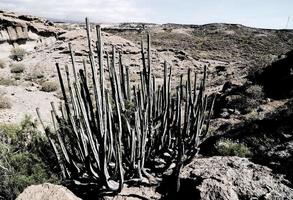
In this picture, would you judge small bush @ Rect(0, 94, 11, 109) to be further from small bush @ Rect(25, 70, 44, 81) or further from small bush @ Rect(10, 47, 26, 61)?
small bush @ Rect(10, 47, 26, 61)

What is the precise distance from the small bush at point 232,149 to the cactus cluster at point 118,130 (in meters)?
1.18

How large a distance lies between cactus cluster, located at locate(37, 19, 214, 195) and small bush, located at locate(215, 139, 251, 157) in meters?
1.18

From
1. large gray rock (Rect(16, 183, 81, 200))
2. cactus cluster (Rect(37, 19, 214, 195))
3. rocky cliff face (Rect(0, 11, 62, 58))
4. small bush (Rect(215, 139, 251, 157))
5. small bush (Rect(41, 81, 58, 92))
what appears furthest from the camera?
rocky cliff face (Rect(0, 11, 62, 58))

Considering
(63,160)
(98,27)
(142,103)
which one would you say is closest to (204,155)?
(142,103)

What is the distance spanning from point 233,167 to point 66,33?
94.4 feet

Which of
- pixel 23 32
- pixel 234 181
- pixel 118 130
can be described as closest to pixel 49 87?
pixel 23 32

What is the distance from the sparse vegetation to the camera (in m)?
7.95

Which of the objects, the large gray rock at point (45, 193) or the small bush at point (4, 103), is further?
the small bush at point (4, 103)

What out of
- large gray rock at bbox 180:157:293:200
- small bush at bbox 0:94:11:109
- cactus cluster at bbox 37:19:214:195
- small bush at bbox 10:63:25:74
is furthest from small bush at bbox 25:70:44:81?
large gray rock at bbox 180:157:293:200

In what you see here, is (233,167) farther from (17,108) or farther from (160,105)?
(17,108)

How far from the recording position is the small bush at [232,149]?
8.74 metres

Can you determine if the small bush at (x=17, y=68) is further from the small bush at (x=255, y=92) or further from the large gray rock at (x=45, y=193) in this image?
the large gray rock at (x=45, y=193)

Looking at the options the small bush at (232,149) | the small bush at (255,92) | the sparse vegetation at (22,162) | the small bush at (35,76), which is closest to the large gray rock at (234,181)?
the small bush at (232,149)

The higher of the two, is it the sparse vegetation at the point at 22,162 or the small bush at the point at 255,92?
the sparse vegetation at the point at 22,162
